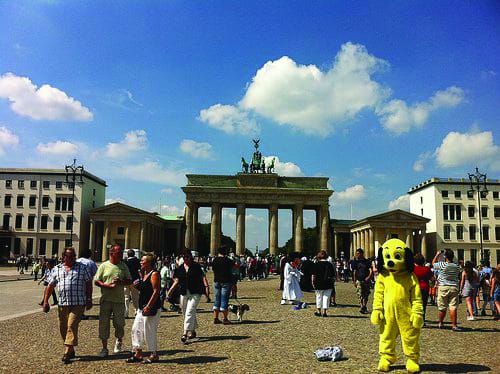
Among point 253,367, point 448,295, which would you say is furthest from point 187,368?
point 448,295

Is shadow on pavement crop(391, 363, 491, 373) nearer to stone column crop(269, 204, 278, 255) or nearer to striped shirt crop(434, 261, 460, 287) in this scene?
striped shirt crop(434, 261, 460, 287)

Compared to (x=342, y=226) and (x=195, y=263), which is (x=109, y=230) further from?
(x=195, y=263)

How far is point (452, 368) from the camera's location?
327 inches

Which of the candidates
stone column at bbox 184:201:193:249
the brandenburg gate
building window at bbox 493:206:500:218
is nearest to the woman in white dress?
the brandenburg gate

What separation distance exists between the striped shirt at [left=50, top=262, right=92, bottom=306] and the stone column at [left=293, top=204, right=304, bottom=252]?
2701 inches

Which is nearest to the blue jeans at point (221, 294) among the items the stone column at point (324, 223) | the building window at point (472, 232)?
the stone column at point (324, 223)

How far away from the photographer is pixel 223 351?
9.80 meters

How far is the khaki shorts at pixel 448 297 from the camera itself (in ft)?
42.8

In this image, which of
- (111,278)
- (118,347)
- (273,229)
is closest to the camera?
(111,278)

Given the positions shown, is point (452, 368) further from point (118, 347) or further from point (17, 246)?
point (17, 246)

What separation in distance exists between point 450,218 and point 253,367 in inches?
3259

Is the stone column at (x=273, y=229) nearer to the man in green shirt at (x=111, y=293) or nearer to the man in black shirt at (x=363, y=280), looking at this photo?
the man in black shirt at (x=363, y=280)

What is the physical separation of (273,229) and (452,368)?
2693 inches

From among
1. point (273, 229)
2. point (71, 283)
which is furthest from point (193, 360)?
point (273, 229)
